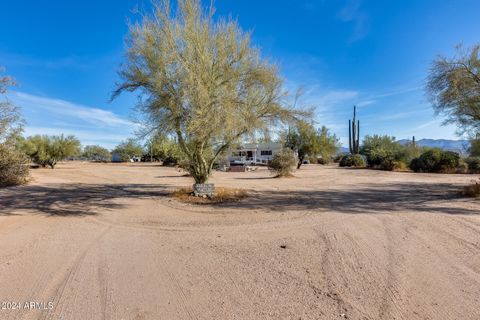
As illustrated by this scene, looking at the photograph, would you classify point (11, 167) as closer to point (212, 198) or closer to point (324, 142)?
point (212, 198)

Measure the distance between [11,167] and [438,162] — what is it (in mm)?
32653

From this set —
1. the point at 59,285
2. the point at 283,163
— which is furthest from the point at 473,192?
the point at 59,285

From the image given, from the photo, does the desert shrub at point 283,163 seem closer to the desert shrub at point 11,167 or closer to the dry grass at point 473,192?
the dry grass at point 473,192

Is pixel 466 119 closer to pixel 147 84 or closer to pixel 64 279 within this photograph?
pixel 147 84

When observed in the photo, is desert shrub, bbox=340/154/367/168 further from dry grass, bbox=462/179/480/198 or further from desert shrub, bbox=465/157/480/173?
dry grass, bbox=462/179/480/198

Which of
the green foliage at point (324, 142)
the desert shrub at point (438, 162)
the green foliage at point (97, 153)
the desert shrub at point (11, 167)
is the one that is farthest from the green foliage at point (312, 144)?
the green foliage at point (97, 153)

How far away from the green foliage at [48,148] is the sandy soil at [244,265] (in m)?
32.3

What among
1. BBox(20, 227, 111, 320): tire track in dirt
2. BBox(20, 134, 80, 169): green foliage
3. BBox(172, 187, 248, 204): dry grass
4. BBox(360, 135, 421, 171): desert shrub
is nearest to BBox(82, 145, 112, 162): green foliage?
BBox(20, 134, 80, 169): green foliage

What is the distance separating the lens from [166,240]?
5.38m

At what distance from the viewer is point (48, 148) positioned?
3494 cm

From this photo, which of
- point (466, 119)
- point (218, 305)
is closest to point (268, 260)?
point (218, 305)

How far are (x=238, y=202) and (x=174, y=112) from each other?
158 inches

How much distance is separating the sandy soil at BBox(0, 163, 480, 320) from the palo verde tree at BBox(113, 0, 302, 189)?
11.1 ft

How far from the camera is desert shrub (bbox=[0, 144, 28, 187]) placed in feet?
46.9
